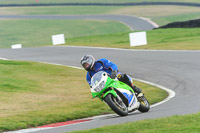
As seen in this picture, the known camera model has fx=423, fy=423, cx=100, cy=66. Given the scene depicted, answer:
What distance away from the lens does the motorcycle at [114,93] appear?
9367 millimetres

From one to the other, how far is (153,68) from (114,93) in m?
9.68

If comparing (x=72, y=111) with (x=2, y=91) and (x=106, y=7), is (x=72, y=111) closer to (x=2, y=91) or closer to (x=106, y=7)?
(x=2, y=91)

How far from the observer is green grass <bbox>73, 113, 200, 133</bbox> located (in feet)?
23.1

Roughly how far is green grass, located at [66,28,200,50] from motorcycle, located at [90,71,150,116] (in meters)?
14.5

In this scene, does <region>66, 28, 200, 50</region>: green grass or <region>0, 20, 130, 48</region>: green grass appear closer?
<region>66, 28, 200, 50</region>: green grass

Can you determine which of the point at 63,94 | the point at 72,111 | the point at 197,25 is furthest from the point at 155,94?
the point at 197,25

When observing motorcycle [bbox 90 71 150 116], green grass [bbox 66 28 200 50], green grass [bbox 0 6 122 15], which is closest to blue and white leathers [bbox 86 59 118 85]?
motorcycle [bbox 90 71 150 116]

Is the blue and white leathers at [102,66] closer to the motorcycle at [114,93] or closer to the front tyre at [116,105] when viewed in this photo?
the motorcycle at [114,93]

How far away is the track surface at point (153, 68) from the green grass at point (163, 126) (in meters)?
0.96

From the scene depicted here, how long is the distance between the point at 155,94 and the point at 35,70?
8.02m

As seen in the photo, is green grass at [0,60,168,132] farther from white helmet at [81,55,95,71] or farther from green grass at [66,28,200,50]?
green grass at [66,28,200,50]

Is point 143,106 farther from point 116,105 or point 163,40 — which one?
point 163,40

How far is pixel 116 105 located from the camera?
9438 millimetres

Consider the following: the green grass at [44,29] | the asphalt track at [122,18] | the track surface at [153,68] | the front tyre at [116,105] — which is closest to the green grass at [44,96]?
the track surface at [153,68]
